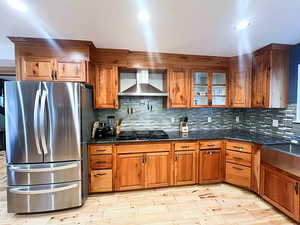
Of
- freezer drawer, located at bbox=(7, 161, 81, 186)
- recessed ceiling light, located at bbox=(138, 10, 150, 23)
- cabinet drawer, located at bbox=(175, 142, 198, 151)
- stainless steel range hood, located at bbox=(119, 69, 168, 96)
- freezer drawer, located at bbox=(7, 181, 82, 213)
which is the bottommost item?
freezer drawer, located at bbox=(7, 181, 82, 213)

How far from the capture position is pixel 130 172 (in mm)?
2549

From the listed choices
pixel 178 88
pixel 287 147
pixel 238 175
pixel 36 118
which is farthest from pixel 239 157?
pixel 36 118

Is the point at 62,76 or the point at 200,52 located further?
the point at 200,52

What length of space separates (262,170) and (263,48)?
1955 mm

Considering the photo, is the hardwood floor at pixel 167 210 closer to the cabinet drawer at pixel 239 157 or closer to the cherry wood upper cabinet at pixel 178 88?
the cabinet drawer at pixel 239 157

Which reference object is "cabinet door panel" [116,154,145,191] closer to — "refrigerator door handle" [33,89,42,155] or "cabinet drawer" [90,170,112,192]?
"cabinet drawer" [90,170,112,192]

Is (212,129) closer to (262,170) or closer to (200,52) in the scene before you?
(262,170)

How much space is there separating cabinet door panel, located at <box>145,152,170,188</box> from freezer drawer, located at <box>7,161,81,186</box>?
113cm

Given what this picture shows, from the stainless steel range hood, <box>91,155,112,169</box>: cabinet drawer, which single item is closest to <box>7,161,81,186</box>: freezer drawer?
<box>91,155,112,169</box>: cabinet drawer

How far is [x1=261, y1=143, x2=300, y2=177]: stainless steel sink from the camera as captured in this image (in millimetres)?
1843

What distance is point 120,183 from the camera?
2.53 m

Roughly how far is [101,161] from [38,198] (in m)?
0.88

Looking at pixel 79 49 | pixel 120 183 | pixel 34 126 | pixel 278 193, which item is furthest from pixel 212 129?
pixel 34 126

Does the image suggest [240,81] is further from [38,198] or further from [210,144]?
[38,198]
